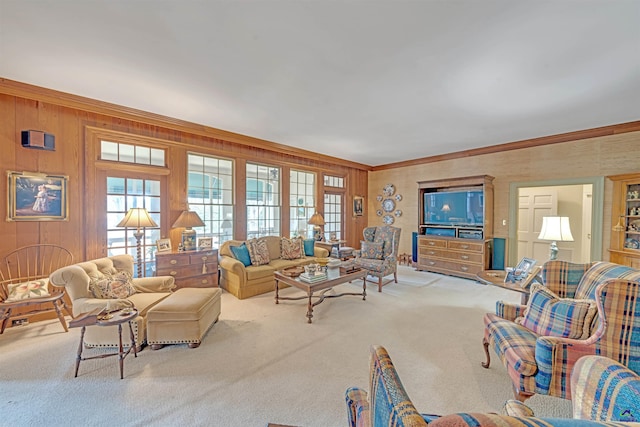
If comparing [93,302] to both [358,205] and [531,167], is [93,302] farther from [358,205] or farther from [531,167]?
[531,167]

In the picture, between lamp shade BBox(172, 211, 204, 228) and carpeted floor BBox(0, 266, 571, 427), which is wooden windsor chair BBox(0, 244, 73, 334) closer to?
carpeted floor BBox(0, 266, 571, 427)

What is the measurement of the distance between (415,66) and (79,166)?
4310mm

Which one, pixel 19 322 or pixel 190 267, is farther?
pixel 190 267

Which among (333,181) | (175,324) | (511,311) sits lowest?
(175,324)

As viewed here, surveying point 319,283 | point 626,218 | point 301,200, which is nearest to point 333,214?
point 301,200

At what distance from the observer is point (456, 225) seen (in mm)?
5789

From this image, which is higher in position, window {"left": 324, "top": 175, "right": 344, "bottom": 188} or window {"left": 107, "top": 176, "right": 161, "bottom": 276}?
window {"left": 324, "top": 175, "right": 344, "bottom": 188}

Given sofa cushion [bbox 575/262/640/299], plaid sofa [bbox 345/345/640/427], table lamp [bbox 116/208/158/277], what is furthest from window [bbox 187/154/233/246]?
sofa cushion [bbox 575/262/640/299]

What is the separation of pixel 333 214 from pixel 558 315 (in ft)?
18.7

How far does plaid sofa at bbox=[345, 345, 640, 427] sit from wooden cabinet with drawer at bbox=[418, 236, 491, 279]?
4538mm

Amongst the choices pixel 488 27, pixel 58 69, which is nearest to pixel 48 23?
pixel 58 69

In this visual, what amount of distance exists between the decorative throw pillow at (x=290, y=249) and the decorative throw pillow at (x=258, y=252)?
362 millimetres

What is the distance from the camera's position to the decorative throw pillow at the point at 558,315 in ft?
5.46

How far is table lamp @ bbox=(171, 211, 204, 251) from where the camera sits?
403cm
